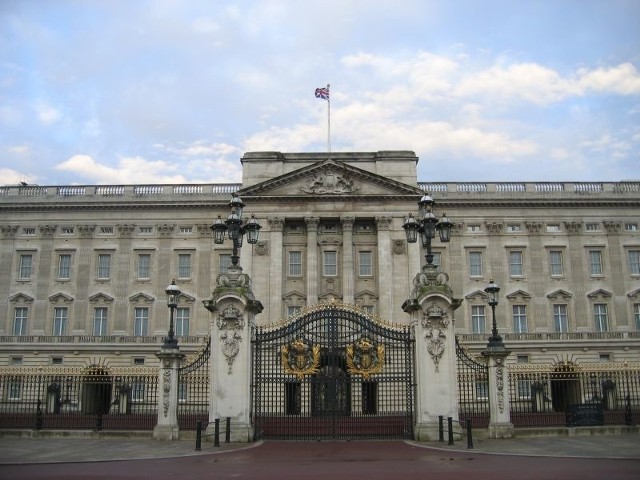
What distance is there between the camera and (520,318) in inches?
2085

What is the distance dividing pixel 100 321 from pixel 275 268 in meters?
15.4

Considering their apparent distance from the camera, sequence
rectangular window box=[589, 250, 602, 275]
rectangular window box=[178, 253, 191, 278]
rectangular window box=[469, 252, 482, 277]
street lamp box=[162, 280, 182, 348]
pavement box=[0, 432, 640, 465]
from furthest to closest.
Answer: rectangular window box=[178, 253, 191, 278] < rectangular window box=[469, 252, 482, 277] < rectangular window box=[589, 250, 602, 275] < street lamp box=[162, 280, 182, 348] < pavement box=[0, 432, 640, 465]

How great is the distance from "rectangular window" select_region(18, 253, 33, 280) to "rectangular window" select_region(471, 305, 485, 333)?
37016mm

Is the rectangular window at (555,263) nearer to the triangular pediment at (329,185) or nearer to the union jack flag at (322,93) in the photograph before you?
the triangular pediment at (329,185)

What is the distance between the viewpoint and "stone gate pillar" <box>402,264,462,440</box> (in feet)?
71.8

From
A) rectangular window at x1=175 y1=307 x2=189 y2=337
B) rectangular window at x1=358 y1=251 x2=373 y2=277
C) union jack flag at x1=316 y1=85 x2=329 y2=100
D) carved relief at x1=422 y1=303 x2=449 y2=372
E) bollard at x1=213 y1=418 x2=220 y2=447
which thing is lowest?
bollard at x1=213 y1=418 x2=220 y2=447

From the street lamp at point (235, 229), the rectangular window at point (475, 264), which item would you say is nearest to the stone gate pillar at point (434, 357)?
the street lamp at point (235, 229)

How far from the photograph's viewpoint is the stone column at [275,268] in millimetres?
50656

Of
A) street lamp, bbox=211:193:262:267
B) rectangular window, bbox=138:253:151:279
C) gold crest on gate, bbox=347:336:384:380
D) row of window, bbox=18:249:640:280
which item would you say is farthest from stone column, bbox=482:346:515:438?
rectangular window, bbox=138:253:151:279

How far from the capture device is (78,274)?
5419 centimetres

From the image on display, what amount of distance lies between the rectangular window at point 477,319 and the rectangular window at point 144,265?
27.0m

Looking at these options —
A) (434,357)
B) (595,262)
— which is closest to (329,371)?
(434,357)

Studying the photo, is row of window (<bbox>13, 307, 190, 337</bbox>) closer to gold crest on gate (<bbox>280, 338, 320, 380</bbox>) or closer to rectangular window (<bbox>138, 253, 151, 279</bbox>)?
rectangular window (<bbox>138, 253, 151, 279</bbox>)

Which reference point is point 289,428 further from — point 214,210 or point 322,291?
point 214,210
